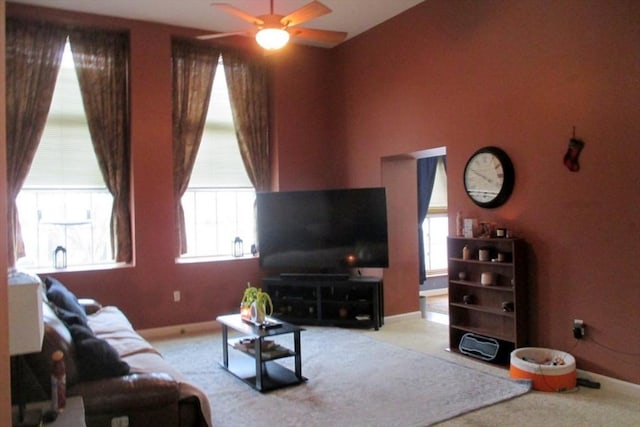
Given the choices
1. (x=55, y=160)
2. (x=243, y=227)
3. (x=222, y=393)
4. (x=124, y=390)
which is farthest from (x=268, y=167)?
(x=124, y=390)

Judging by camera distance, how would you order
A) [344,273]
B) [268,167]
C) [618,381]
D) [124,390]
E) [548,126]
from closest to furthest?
[124,390] < [618,381] < [548,126] < [344,273] < [268,167]

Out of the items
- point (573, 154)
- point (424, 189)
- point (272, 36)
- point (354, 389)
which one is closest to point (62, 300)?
point (354, 389)

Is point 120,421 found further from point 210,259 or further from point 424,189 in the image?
A: point 424,189

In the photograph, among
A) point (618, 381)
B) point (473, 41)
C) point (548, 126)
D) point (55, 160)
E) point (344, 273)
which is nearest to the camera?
point (618, 381)

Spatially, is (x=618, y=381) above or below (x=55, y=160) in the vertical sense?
below

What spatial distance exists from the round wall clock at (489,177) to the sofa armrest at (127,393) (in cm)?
320

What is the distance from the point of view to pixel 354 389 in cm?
386

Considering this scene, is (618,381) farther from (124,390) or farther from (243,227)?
(243,227)

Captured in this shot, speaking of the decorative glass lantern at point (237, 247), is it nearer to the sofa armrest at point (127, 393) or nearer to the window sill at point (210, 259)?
the window sill at point (210, 259)

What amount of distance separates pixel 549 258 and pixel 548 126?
3.61ft

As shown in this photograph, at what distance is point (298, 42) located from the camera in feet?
21.4

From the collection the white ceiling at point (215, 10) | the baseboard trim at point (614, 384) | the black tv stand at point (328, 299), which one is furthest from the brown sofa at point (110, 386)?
the white ceiling at point (215, 10)

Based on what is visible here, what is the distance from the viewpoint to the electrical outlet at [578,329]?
13.0 ft

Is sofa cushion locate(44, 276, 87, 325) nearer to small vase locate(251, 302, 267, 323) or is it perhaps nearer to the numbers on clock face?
small vase locate(251, 302, 267, 323)
